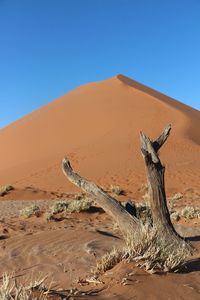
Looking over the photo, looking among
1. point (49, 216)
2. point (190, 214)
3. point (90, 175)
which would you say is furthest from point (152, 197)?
point (90, 175)

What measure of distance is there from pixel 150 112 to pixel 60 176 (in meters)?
14.6

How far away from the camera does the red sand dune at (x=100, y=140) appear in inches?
965

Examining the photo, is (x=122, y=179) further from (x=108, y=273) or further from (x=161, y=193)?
(x=108, y=273)

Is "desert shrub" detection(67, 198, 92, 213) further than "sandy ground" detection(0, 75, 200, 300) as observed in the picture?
Yes

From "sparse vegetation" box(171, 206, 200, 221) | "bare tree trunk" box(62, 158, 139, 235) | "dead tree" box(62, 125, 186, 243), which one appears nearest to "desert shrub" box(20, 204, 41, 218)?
"sparse vegetation" box(171, 206, 200, 221)

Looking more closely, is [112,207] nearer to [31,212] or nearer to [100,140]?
[31,212]

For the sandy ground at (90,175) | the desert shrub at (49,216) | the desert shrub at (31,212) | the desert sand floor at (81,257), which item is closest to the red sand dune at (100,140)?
the sandy ground at (90,175)

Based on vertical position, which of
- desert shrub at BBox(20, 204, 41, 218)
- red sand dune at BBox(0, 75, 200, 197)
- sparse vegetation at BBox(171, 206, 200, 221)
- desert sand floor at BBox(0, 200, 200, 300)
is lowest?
desert sand floor at BBox(0, 200, 200, 300)

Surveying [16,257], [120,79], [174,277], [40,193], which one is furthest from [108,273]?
[120,79]

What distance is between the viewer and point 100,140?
33.2 m

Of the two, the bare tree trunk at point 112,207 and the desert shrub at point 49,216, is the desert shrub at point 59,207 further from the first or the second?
the bare tree trunk at point 112,207

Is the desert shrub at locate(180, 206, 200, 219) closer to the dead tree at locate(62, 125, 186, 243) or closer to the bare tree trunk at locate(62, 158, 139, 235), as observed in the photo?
the dead tree at locate(62, 125, 186, 243)

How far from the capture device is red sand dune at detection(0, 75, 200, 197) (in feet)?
80.4

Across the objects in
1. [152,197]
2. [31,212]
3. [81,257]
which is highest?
[152,197]
